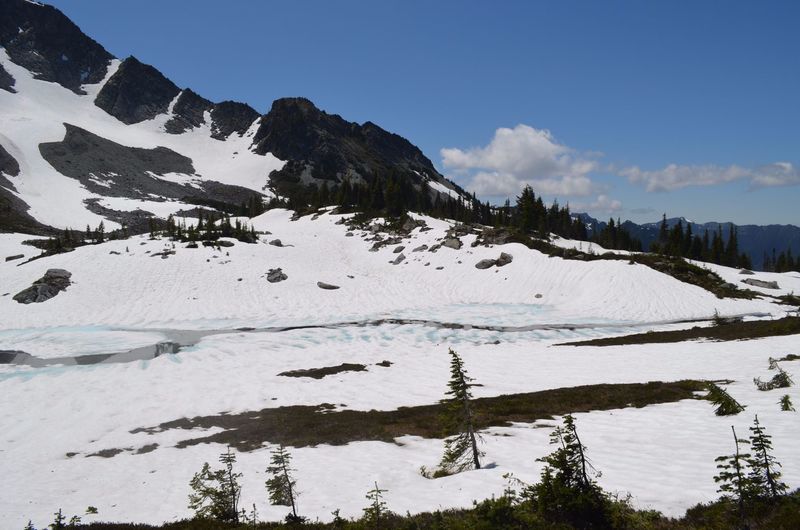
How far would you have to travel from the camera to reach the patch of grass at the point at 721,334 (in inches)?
1081

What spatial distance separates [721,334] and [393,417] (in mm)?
26523

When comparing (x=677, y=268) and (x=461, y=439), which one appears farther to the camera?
(x=677, y=268)

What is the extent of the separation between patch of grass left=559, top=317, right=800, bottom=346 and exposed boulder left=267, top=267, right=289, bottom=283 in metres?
38.0

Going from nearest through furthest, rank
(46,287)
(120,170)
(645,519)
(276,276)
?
(645,519), (46,287), (276,276), (120,170)

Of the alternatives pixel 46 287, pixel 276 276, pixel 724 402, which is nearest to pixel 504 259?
pixel 276 276

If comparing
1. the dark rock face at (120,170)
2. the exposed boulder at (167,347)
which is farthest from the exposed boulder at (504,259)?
the dark rock face at (120,170)

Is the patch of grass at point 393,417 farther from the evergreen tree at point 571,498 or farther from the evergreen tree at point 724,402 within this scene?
the evergreen tree at point 571,498

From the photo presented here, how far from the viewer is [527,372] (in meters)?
25.2

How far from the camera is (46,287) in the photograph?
149ft

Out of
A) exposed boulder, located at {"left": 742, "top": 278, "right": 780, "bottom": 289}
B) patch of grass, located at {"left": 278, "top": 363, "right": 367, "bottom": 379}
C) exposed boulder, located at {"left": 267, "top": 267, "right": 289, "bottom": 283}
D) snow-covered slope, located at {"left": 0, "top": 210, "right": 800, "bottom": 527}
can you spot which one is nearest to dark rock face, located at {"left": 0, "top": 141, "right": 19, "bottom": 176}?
snow-covered slope, located at {"left": 0, "top": 210, "right": 800, "bottom": 527}

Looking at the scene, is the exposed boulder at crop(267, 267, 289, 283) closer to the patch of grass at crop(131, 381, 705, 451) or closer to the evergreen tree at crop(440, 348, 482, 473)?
the patch of grass at crop(131, 381, 705, 451)

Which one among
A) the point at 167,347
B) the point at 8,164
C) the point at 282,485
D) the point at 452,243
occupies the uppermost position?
the point at 8,164

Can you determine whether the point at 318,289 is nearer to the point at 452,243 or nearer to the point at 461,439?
the point at 452,243

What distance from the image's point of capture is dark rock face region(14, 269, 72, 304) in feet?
146
